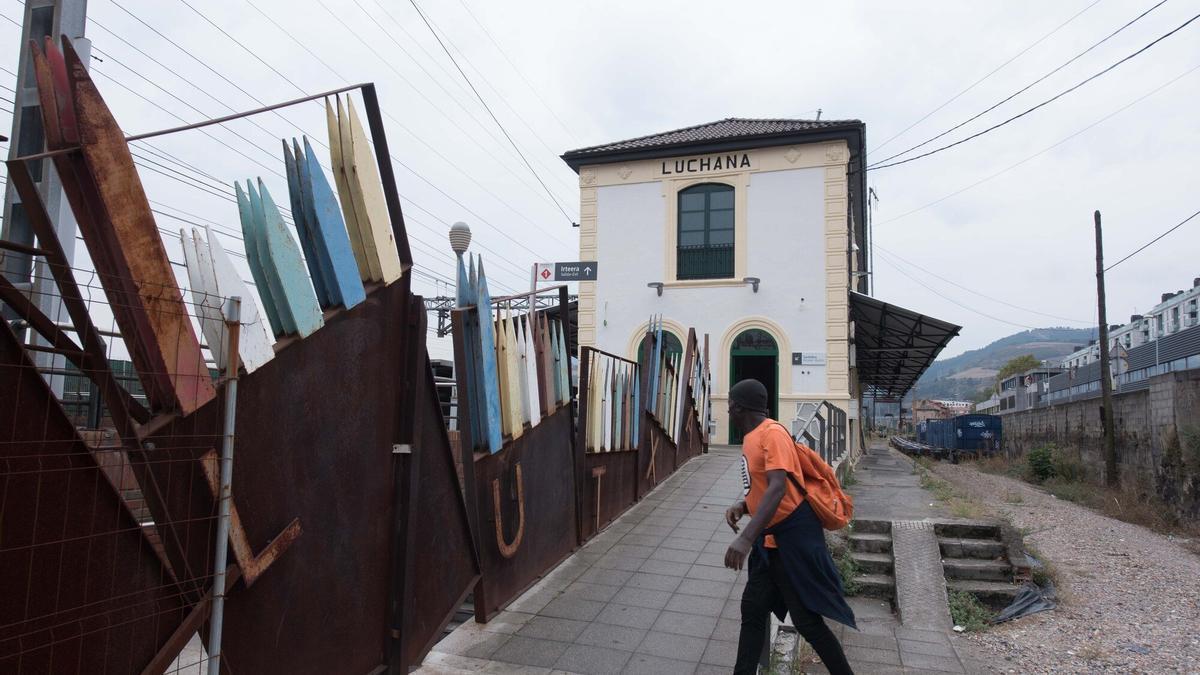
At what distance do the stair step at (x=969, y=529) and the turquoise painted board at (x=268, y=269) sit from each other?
6.85 m

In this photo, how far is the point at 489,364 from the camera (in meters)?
5.21

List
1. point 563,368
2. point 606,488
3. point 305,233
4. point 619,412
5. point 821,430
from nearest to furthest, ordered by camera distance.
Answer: point 305,233, point 563,368, point 606,488, point 619,412, point 821,430

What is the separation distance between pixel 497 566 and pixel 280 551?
7.64ft

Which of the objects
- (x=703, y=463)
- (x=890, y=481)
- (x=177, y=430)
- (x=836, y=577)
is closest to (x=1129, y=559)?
(x=890, y=481)

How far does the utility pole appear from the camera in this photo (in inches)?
731

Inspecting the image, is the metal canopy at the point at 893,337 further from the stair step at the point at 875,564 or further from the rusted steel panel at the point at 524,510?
the rusted steel panel at the point at 524,510

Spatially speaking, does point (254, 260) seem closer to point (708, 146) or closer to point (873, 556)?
point (873, 556)

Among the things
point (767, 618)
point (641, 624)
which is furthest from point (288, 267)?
point (641, 624)

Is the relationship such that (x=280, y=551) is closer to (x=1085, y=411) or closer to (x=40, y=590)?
(x=40, y=590)

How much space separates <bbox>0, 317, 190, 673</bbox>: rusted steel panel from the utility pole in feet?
69.5

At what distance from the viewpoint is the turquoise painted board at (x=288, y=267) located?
10.0 ft

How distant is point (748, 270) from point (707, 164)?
125 inches

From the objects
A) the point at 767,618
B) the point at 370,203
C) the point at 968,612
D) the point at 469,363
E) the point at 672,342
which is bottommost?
the point at 968,612

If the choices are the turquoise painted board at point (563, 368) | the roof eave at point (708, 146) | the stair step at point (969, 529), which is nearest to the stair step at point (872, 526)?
the stair step at point (969, 529)
